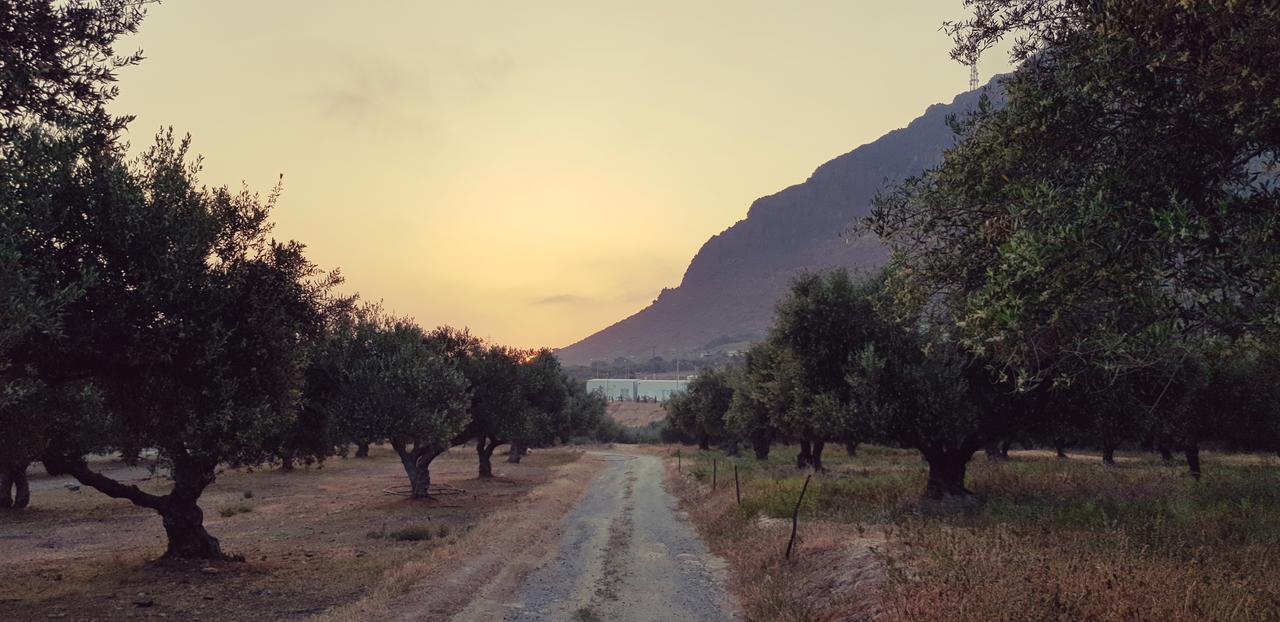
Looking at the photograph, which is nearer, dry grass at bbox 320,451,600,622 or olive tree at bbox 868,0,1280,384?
olive tree at bbox 868,0,1280,384

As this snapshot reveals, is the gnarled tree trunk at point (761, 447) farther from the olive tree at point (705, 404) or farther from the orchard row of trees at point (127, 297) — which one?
the orchard row of trees at point (127, 297)

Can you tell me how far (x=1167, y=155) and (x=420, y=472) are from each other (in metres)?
43.3

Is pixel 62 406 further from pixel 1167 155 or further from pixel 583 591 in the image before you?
pixel 1167 155

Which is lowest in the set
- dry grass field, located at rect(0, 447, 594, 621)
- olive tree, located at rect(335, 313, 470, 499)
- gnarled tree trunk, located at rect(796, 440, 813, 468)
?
gnarled tree trunk, located at rect(796, 440, 813, 468)

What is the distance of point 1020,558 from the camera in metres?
12.1

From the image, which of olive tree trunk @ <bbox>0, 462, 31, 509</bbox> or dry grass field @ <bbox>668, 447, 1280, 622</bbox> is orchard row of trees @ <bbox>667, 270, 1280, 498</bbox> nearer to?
dry grass field @ <bbox>668, 447, 1280, 622</bbox>

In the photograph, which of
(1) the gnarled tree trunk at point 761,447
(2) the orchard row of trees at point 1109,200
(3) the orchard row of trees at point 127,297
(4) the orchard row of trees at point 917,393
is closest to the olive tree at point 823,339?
(4) the orchard row of trees at point 917,393

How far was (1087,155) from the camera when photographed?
36.1 feet

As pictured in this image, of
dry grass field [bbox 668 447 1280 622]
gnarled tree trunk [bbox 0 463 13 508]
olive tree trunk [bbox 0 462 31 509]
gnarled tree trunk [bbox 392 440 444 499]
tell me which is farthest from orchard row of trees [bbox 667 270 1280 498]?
gnarled tree trunk [bbox 0 463 13 508]

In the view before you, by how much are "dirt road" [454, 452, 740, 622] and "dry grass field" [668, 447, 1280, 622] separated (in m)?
1.11

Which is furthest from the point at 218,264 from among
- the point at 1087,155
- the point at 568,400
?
the point at 568,400

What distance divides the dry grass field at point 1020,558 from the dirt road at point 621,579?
1111 mm

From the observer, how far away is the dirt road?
15.1 meters

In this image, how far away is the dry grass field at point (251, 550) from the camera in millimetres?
17047
